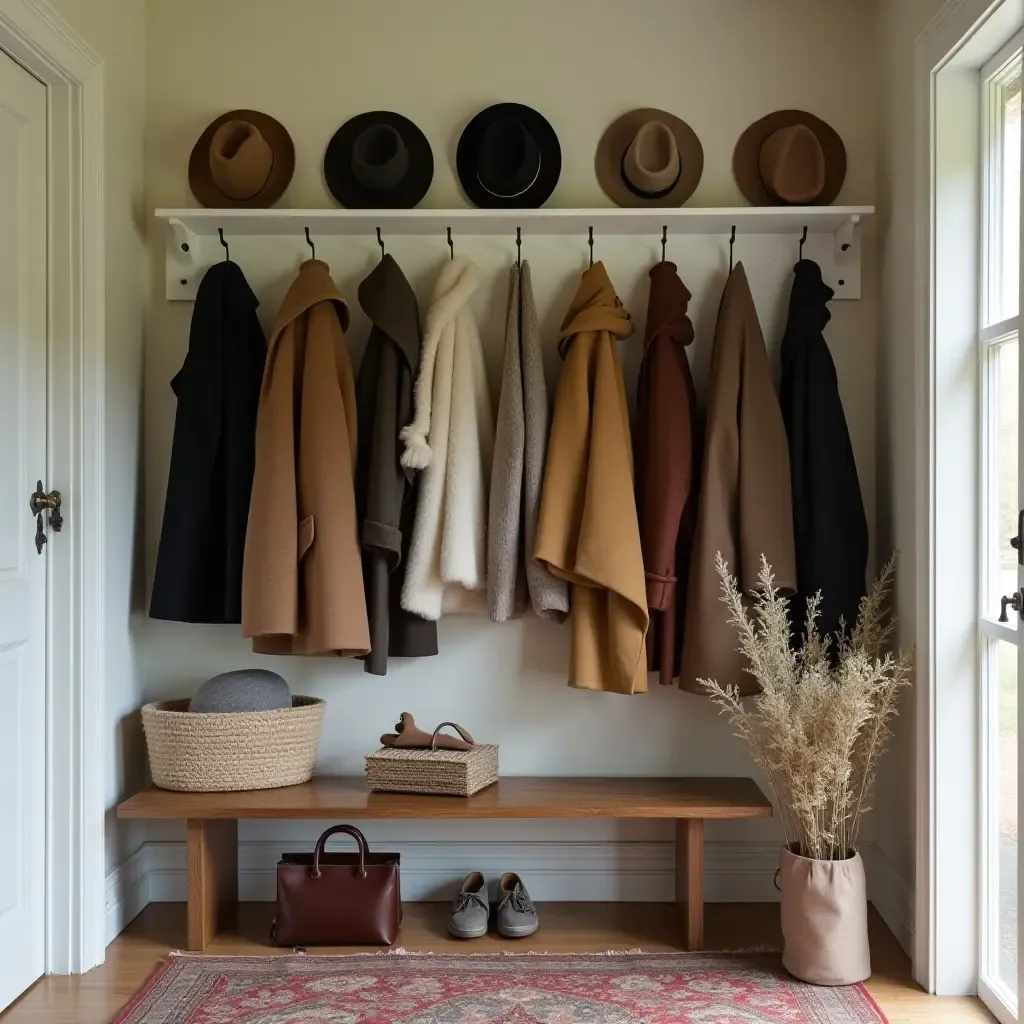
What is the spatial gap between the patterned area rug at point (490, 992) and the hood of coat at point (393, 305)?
141 cm

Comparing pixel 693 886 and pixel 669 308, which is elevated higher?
pixel 669 308

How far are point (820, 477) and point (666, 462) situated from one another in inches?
14.9

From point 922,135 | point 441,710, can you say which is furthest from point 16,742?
point 922,135

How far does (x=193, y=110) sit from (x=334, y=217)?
1.77ft

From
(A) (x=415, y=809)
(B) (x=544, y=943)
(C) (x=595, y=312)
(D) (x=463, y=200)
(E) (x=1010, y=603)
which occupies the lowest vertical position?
(B) (x=544, y=943)

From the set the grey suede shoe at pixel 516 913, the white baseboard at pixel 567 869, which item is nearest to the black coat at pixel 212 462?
the white baseboard at pixel 567 869

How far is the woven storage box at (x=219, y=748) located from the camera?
101 inches

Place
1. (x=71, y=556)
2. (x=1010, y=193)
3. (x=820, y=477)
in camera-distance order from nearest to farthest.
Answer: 1. (x=1010, y=193)
2. (x=71, y=556)
3. (x=820, y=477)

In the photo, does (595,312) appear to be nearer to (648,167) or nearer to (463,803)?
(648,167)

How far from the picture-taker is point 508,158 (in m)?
2.77

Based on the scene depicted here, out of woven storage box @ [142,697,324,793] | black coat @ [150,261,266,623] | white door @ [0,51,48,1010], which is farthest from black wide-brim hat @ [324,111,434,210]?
woven storage box @ [142,697,324,793]

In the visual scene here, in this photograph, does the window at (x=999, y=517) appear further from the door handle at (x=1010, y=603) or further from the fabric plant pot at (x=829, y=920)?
the fabric plant pot at (x=829, y=920)

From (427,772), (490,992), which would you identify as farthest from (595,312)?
(490,992)

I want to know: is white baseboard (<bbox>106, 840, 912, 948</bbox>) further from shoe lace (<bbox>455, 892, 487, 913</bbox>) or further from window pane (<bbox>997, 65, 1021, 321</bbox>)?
window pane (<bbox>997, 65, 1021, 321</bbox>)
